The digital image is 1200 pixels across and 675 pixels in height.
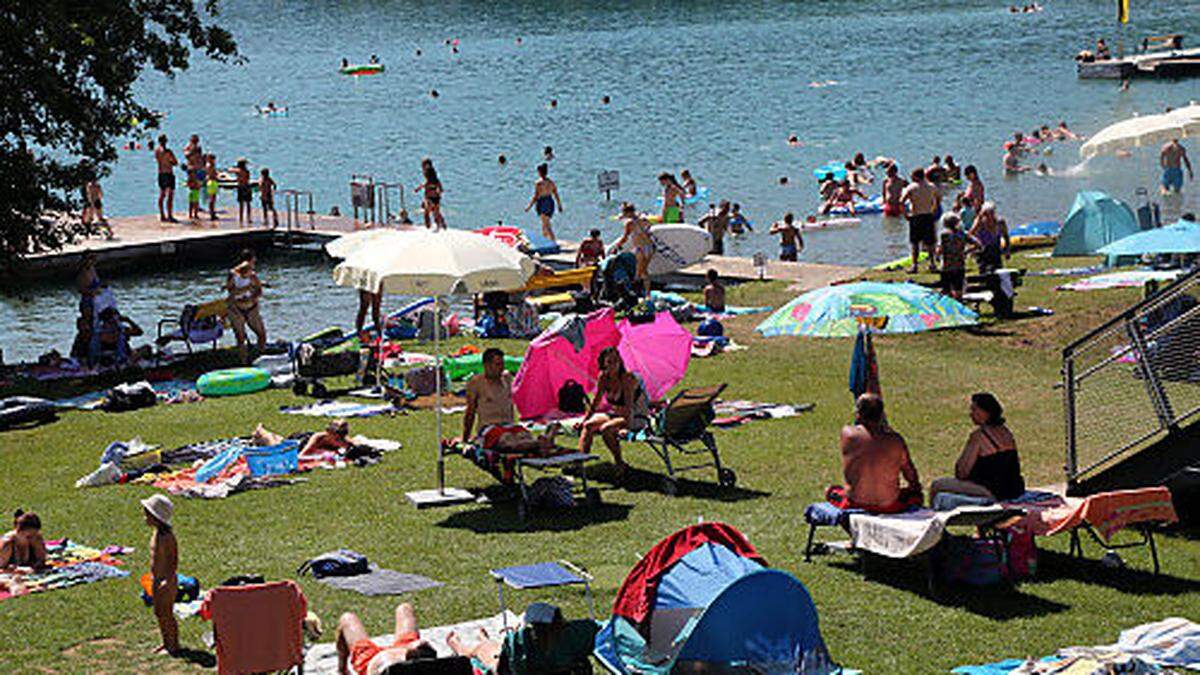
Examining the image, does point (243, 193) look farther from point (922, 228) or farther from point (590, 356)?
point (590, 356)

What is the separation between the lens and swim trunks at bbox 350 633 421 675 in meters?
9.47

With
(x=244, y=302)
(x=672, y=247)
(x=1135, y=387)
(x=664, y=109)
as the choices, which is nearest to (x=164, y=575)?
(x=1135, y=387)

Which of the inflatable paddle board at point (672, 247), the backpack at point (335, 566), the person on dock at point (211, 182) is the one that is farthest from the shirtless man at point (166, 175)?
the backpack at point (335, 566)

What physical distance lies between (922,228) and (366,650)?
66.2 ft

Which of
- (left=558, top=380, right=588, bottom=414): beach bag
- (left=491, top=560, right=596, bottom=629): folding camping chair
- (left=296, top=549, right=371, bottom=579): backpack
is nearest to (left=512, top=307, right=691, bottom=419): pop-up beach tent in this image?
(left=558, top=380, right=588, bottom=414): beach bag

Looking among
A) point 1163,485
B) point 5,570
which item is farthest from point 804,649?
point 5,570

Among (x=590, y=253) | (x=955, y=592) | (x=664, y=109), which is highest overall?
(x=664, y=109)

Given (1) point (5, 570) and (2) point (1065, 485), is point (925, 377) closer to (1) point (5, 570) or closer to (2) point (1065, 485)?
(2) point (1065, 485)

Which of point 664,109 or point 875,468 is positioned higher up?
point 664,109

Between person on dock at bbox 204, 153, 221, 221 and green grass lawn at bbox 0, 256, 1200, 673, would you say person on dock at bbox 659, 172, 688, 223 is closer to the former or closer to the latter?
person on dock at bbox 204, 153, 221, 221

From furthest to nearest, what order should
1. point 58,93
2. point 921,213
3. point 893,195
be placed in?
point 893,195 < point 921,213 < point 58,93

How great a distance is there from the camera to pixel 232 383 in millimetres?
21641

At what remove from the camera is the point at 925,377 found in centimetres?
2003

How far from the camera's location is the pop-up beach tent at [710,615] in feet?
31.1
